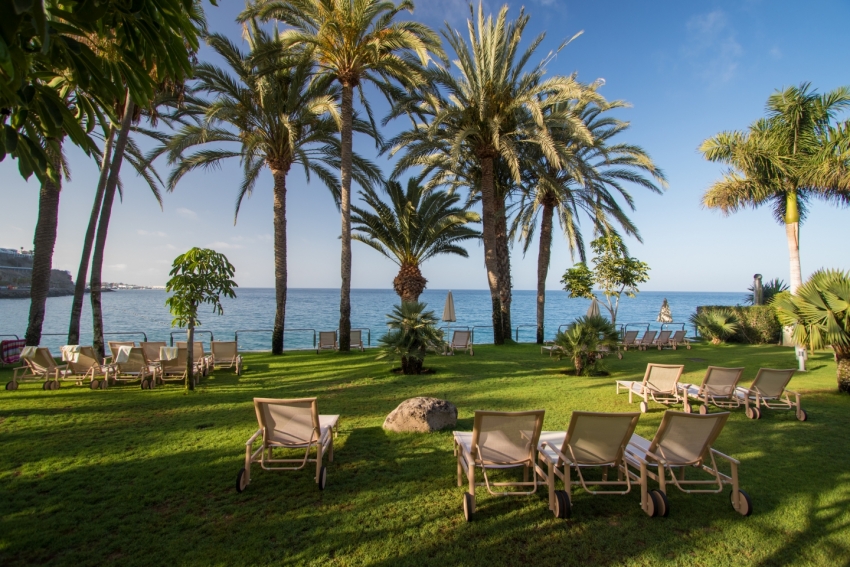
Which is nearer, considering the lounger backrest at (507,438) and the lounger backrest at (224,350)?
the lounger backrest at (507,438)

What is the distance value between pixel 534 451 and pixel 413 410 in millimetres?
2498

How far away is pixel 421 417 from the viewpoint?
6.36 metres

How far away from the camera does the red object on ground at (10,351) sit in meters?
12.5

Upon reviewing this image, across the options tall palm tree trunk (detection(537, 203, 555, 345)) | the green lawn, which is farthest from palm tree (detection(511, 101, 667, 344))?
the green lawn

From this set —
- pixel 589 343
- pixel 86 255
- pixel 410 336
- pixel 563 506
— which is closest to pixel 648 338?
pixel 589 343

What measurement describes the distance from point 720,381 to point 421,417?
18.4ft

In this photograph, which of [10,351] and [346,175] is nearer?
[10,351]

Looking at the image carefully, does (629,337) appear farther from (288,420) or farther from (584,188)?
(288,420)

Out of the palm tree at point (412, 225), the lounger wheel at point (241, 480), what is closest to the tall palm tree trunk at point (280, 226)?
the palm tree at point (412, 225)

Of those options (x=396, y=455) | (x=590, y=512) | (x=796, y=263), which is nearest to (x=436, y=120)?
(x=396, y=455)

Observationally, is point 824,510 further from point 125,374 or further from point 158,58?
point 125,374

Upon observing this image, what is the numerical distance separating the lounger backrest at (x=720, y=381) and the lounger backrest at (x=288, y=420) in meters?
6.87

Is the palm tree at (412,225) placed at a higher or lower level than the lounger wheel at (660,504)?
higher

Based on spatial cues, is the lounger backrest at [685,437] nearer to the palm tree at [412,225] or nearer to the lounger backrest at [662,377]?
the lounger backrest at [662,377]
